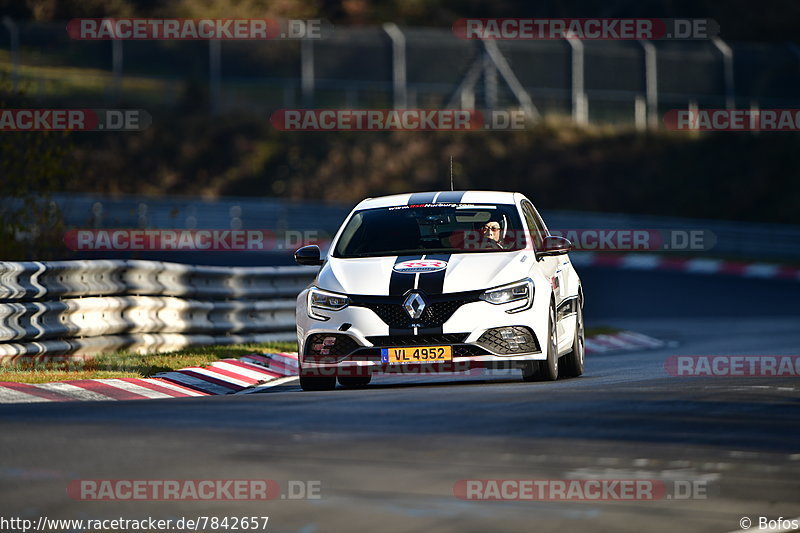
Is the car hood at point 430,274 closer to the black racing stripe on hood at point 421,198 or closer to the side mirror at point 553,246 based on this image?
the side mirror at point 553,246

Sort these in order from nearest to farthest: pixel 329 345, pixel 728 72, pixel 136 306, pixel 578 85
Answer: pixel 329 345 → pixel 136 306 → pixel 728 72 → pixel 578 85

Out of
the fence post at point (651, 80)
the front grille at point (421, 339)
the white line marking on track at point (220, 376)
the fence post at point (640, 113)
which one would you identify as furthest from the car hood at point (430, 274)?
the fence post at point (640, 113)

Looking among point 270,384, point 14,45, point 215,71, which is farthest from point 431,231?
point 215,71

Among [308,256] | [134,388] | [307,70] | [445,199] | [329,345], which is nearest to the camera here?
[329,345]

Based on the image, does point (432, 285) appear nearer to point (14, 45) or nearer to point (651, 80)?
point (14, 45)

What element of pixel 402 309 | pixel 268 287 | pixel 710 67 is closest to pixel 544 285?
pixel 402 309

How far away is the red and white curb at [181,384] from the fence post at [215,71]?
26512 mm

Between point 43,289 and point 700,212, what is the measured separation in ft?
99.9

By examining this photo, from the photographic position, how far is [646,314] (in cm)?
2975

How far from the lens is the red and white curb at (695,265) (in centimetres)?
3359

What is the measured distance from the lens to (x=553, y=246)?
1333 cm

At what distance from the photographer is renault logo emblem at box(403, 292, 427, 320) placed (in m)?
12.2

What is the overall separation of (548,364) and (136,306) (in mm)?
5682

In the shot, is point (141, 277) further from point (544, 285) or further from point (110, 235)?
point (110, 235)
